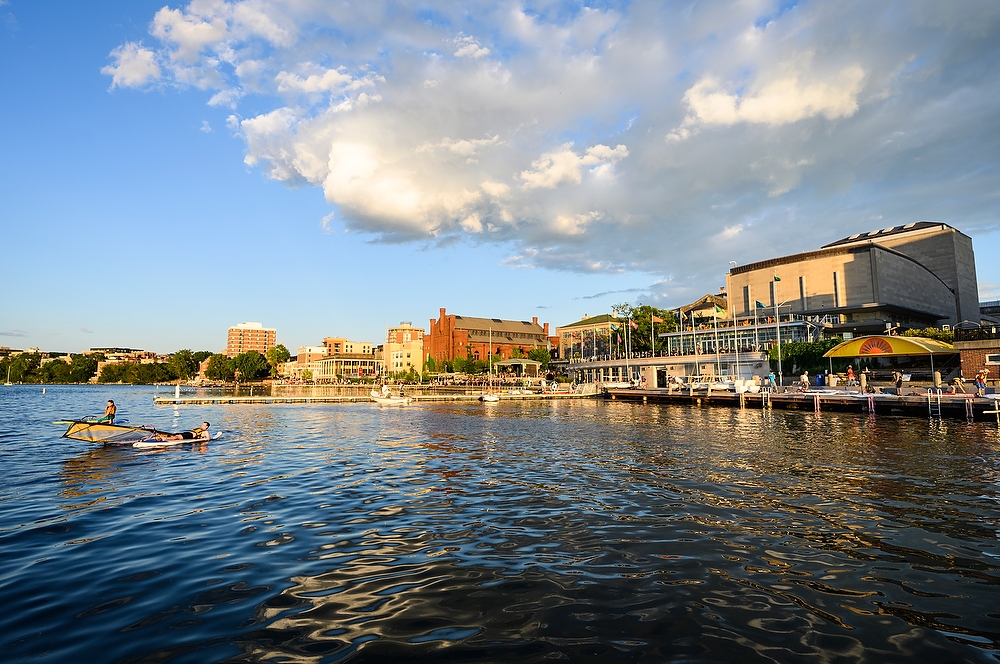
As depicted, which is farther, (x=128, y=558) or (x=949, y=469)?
(x=949, y=469)

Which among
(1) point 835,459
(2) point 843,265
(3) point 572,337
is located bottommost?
(1) point 835,459

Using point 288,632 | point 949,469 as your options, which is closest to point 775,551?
point 288,632

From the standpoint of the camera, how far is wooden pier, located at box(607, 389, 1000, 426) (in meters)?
39.8

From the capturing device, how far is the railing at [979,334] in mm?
55731

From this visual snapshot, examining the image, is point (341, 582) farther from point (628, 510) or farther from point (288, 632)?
point (628, 510)

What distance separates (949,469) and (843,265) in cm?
10617

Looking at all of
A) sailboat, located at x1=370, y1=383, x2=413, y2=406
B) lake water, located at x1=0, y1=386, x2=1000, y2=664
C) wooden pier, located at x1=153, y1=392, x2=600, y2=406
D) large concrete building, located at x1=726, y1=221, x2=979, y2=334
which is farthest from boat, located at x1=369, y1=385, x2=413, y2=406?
large concrete building, located at x1=726, y1=221, x2=979, y2=334

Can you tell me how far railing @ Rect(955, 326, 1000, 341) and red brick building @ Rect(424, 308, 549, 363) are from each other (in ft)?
368

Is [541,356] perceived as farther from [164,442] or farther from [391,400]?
[164,442]

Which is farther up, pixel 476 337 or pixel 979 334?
pixel 476 337

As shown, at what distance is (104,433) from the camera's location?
25938 mm

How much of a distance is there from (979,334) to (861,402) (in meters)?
21.9

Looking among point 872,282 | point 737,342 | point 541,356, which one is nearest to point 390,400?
point 737,342

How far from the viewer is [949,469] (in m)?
19.8
